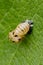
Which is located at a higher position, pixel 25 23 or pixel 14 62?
pixel 25 23

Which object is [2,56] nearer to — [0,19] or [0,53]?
[0,53]

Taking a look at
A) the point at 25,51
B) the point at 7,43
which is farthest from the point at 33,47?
the point at 7,43

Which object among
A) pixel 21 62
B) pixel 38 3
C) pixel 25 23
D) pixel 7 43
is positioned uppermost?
pixel 38 3
